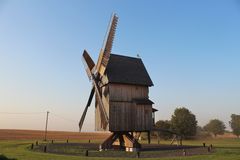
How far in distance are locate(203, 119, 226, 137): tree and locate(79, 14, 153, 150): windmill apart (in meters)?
92.9

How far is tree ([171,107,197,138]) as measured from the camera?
65.8 m

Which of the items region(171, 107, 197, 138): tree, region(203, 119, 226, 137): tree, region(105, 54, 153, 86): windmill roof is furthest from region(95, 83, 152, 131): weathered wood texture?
region(203, 119, 226, 137): tree

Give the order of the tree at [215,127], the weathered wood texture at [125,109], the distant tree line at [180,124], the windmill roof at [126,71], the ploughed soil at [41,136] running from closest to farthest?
the weathered wood texture at [125,109]
the windmill roof at [126,71]
the distant tree line at [180,124]
the ploughed soil at [41,136]
the tree at [215,127]

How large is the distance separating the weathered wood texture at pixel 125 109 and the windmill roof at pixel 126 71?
2.15 feet

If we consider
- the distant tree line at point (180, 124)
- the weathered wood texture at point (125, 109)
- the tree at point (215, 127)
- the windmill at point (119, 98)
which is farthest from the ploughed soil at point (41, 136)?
the tree at point (215, 127)

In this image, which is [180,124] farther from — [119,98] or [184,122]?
[119,98]

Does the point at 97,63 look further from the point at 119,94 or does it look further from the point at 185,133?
the point at 185,133

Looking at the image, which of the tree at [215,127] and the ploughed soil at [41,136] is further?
the tree at [215,127]

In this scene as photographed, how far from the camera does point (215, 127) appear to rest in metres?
115

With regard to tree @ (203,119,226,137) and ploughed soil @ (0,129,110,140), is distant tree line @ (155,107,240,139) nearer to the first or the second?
ploughed soil @ (0,129,110,140)

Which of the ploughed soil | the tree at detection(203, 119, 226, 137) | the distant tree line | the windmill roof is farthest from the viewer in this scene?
the tree at detection(203, 119, 226, 137)

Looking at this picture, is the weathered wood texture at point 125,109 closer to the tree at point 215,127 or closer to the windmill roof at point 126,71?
the windmill roof at point 126,71

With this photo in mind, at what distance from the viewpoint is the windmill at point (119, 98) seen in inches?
1118

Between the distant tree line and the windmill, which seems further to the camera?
the distant tree line
